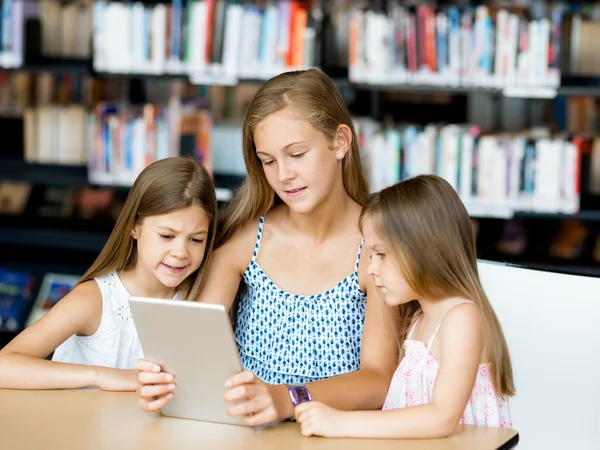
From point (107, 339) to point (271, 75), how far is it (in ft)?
6.17

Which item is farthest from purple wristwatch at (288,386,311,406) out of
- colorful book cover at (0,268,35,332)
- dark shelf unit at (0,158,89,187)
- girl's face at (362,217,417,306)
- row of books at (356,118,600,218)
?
colorful book cover at (0,268,35,332)

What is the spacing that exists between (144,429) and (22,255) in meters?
2.89

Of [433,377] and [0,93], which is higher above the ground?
[0,93]

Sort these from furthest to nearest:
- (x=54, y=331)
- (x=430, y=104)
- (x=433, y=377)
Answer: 1. (x=430, y=104)
2. (x=54, y=331)
3. (x=433, y=377)

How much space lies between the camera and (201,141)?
12.9 feet

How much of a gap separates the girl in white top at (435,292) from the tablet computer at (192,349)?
0.36 meters

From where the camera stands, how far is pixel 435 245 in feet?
5.84

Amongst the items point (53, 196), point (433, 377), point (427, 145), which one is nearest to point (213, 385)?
point (433, 377)

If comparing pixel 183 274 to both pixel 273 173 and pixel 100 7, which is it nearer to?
pixel 273 173

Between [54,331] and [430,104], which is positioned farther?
[430,104]

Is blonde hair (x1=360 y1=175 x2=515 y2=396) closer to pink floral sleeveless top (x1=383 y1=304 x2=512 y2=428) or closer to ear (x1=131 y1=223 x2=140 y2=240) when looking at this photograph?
pink floral sleeveless top (x1=383 y1=304 x2=512 y2=428)

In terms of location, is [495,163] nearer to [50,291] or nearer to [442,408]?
[50,291]

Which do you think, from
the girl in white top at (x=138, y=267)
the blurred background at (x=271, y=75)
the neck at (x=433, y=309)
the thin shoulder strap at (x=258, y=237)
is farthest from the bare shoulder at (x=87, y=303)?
the blurred background at (x=271, y=75)

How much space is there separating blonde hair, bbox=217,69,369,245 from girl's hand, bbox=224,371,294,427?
58 centimetres
